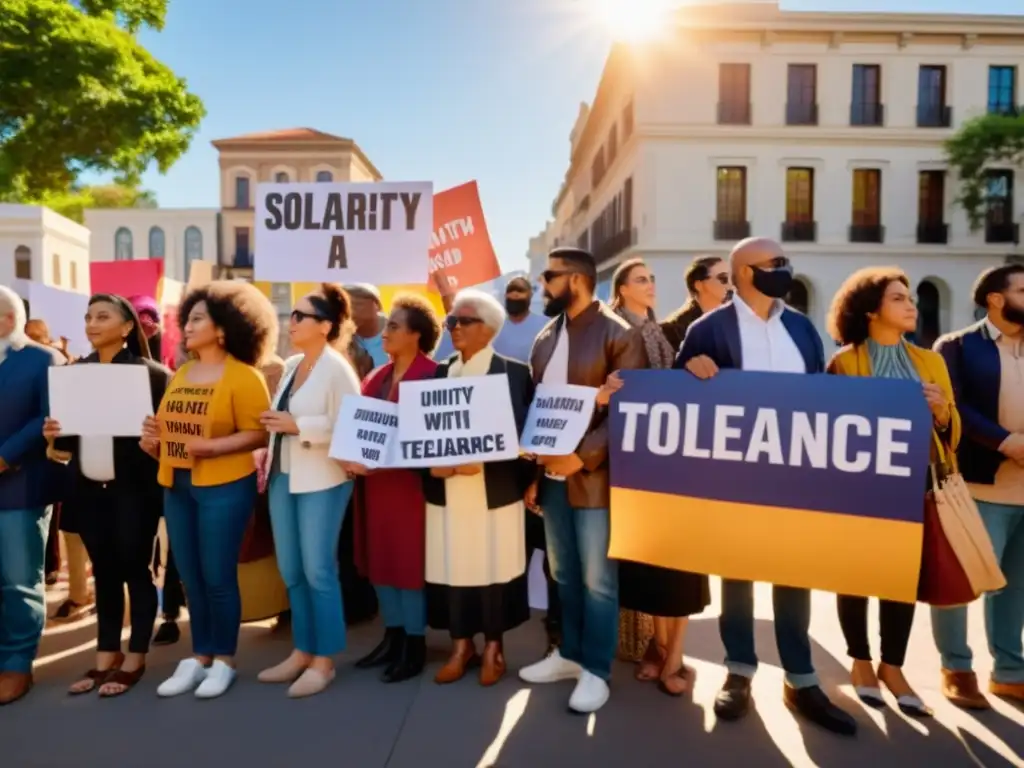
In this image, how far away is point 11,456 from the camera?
3.80m

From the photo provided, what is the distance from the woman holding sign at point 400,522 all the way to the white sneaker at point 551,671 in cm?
57

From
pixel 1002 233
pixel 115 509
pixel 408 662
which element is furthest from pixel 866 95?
pixel 115 509

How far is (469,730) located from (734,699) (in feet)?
3.97

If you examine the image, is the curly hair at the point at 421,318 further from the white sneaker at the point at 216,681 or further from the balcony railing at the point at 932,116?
the balcony railing at the point at 932,116

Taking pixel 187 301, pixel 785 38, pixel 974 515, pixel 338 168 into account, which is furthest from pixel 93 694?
pixel 338 168

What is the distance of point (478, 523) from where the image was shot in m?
3.91

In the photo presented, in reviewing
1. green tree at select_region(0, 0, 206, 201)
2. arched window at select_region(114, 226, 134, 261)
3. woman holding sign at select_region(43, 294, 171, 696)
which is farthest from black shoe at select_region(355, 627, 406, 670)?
arched window at select_region(114, 226, 134, 261)

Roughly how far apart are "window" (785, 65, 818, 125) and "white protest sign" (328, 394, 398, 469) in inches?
1093

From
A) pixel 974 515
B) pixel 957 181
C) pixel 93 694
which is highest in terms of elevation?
pixel 957 181

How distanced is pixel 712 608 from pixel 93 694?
12.0ft

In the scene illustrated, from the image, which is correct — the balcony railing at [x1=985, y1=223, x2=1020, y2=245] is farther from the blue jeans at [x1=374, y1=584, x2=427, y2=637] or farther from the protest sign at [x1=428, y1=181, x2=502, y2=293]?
the blue jeans at [x1=374, y1=584, x2=427, y2=637]

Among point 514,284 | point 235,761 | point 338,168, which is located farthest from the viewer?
point 338,168

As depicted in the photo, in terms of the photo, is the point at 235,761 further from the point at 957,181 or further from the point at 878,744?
the point at 957,181

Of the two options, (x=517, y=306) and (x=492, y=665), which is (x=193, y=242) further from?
(x=492, y=665)
